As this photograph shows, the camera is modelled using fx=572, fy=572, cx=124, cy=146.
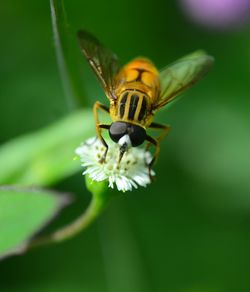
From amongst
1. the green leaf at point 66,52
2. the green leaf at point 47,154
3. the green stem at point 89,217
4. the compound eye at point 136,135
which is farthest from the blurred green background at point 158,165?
the compound eye at point 136,135

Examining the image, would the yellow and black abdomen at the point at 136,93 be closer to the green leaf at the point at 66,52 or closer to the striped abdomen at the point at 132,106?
the striped abdomen at the point at 132,106

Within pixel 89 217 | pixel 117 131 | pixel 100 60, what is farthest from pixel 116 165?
pixel 100 60

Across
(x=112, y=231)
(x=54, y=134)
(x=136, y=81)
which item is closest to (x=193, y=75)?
(x=136, y=81)

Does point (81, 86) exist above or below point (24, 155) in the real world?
above

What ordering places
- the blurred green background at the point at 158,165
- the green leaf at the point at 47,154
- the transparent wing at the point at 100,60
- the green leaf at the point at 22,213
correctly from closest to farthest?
1. the green leaf at the point at 22,213
2. the transparent wing at the point at 100,60
3. the green leaf at the point at 47,154
4. the blurred green background at the point at 158,165

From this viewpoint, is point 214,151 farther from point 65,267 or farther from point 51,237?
point 51,237

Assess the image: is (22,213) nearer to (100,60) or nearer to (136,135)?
(136,135)
